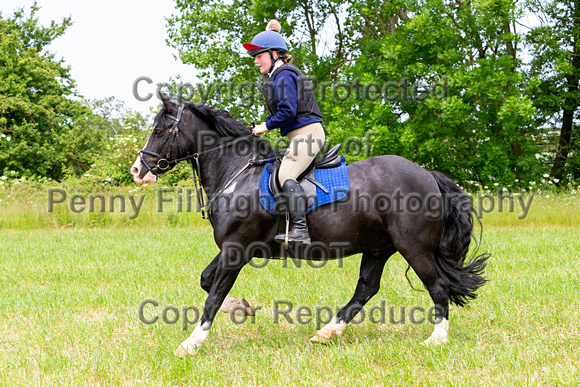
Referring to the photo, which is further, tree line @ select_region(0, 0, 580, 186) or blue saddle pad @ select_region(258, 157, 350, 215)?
tree line @ select_region(0, 0, 580, 186)

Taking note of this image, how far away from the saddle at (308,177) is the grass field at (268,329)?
55.0 inches

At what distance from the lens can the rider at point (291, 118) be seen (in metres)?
4.45

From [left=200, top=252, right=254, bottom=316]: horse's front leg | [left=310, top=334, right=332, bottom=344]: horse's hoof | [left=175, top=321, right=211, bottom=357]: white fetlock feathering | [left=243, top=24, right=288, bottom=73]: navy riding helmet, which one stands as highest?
[left=243, top=24, right=288, bottom=73]: navy riding helmet

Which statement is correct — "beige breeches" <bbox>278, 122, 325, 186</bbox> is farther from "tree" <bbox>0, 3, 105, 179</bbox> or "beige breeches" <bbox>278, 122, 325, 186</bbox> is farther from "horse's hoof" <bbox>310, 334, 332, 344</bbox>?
"tree" <bbox>0, 3, 105, 179</bbox>

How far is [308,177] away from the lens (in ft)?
15.3

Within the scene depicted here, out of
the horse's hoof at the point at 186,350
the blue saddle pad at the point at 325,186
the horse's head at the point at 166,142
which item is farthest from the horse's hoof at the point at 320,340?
the horse's head at the point at 166,142

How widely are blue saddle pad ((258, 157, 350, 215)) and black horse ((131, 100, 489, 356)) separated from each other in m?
0.07

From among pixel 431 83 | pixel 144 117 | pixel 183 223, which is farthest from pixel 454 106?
pixel 144 117

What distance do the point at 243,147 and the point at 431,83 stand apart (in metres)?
13.3

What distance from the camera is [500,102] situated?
53.6 feet

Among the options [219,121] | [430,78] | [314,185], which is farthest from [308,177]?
[430,78]

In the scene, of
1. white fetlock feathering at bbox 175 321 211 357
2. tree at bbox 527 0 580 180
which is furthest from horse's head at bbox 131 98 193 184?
tree at bbox 527 0 580 180

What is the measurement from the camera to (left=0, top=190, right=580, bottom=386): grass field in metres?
3.86

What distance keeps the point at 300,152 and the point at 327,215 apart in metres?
0.64
